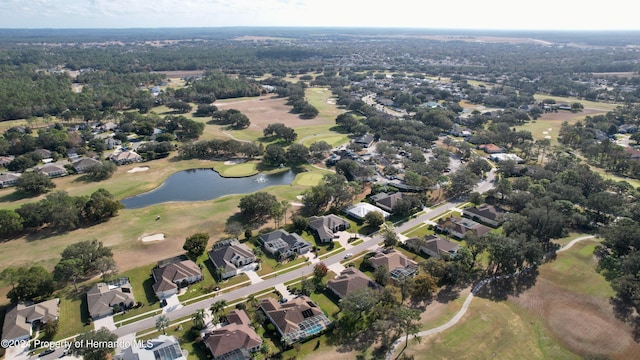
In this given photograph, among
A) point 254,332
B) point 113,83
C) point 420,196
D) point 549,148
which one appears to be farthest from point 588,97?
point 113,83

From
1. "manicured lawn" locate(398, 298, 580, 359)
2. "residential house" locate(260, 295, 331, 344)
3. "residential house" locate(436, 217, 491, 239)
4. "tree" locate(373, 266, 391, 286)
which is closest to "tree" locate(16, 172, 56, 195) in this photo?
"residential house" locate(260, 295, 331, 344)

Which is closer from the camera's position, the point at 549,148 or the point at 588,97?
the point at 549,148

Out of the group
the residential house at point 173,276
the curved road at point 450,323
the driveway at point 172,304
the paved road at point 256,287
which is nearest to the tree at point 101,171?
the residential house at point 173,276

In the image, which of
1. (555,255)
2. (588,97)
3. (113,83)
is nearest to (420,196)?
(555,255)

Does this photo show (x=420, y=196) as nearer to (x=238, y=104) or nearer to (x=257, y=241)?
(x=257, y=241)

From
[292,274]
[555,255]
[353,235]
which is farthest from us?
[353,235]

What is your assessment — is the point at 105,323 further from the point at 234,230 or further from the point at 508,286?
the point at 508,286

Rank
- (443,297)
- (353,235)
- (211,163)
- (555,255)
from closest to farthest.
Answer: (443,297) < (555,255) < (353,235) < (211,163)
